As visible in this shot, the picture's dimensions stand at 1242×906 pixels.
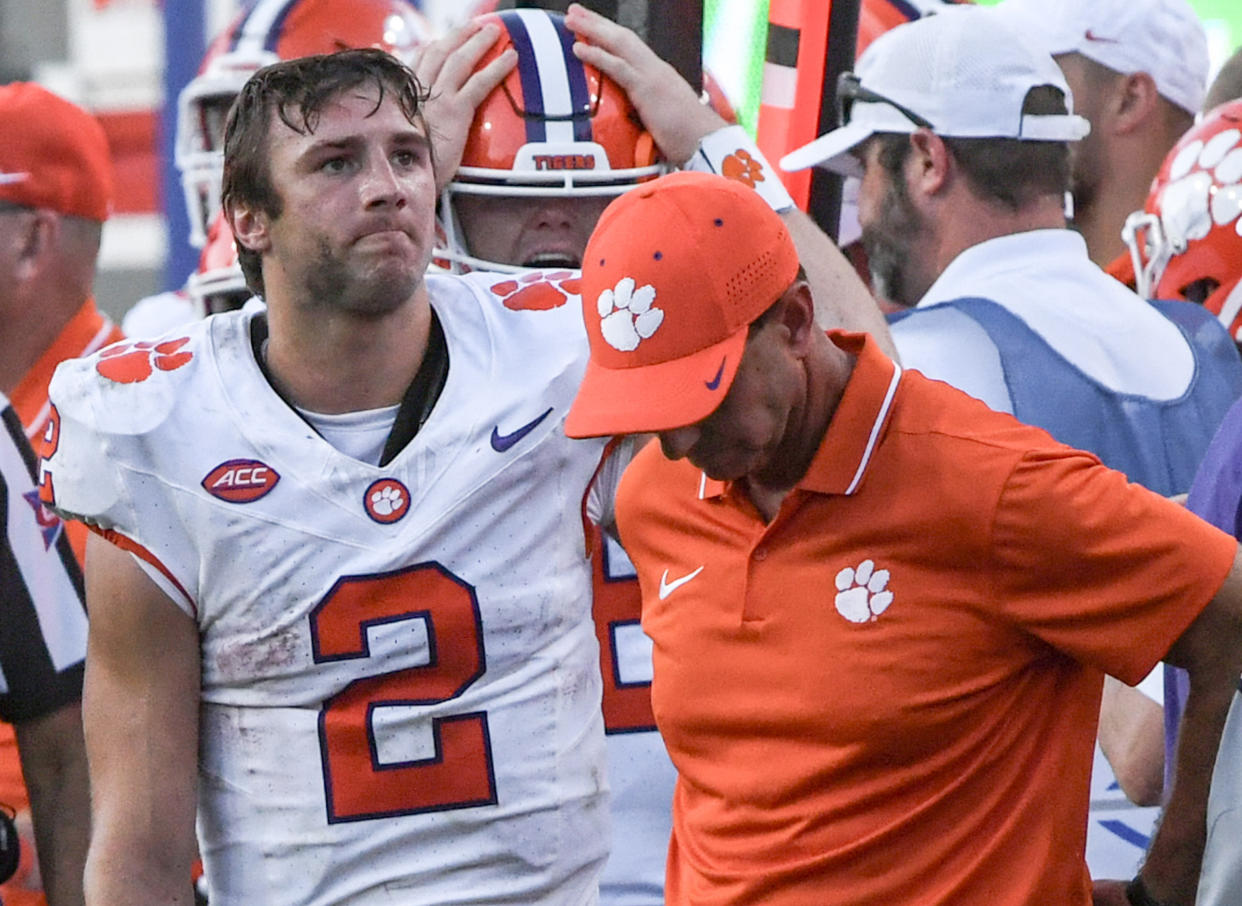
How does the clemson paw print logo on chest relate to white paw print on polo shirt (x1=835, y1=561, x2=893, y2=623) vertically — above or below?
below

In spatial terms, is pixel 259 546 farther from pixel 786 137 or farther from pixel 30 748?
pixel 786 137

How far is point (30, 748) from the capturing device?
320 centimetres

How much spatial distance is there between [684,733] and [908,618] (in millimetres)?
310

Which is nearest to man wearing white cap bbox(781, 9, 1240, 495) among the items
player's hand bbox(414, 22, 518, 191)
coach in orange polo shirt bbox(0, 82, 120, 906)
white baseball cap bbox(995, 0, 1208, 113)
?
player's hand bbox(414, 22, 518, 191)

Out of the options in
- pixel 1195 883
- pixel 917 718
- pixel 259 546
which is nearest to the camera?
pixel 917 718

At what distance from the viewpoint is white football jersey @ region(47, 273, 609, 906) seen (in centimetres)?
248

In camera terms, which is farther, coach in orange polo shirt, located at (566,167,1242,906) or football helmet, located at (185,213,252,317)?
football helmet, located at (185,213,252,317)

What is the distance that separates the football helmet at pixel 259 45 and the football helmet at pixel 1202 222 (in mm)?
1970

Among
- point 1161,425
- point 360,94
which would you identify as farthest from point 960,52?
point 360,94

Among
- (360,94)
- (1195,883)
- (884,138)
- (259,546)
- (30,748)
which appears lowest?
(30,748)

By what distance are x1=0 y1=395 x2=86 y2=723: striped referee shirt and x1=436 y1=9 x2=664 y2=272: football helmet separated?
2.67ft

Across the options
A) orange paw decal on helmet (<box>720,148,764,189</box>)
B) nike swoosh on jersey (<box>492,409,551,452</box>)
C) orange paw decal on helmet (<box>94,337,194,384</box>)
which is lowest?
nike swoosh on jersey (<box>492,409,551,452</box>)

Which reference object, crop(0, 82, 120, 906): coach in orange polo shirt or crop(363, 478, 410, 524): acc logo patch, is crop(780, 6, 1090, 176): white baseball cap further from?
crop(0, 82, 120, 906): coach in orange polo shirt

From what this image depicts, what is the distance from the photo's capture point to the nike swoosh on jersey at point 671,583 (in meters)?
2.32
